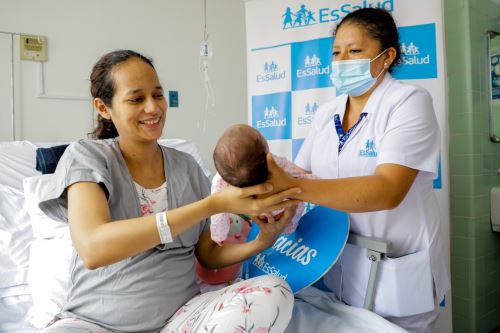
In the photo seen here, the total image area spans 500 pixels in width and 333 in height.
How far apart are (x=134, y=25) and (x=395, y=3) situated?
183 centimetres

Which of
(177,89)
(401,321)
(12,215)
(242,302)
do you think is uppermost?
(177,89)

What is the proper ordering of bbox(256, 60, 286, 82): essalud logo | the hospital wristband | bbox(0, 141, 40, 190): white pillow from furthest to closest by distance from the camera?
1. bbox(256, 60, 286, 82): essalud logo
2. bbox(0, 141, 40, 190): white pillow
3. the hospital wristband

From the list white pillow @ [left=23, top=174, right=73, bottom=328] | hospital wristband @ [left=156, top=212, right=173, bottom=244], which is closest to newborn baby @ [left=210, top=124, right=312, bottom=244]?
hospital wristband @ [left=156, top=212, right=173, bottom=244]

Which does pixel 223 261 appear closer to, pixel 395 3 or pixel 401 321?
pixel 401 321

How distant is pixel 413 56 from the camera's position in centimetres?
219

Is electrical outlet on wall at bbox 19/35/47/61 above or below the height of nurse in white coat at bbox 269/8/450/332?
above

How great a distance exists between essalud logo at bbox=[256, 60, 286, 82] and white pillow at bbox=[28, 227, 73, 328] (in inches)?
62.0

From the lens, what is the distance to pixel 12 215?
6.18 feet

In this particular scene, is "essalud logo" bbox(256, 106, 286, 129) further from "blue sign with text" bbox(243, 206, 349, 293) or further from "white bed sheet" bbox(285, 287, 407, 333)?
"white bed sheet" bbox(285, 287, 407, 333)

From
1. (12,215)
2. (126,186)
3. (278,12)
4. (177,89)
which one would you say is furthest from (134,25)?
(126,186)

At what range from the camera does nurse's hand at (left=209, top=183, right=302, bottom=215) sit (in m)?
1.04

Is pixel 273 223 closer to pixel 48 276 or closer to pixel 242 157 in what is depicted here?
pixel 242 157

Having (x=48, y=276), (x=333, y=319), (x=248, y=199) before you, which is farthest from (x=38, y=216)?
(x=333, y=319)

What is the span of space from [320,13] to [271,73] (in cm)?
49
